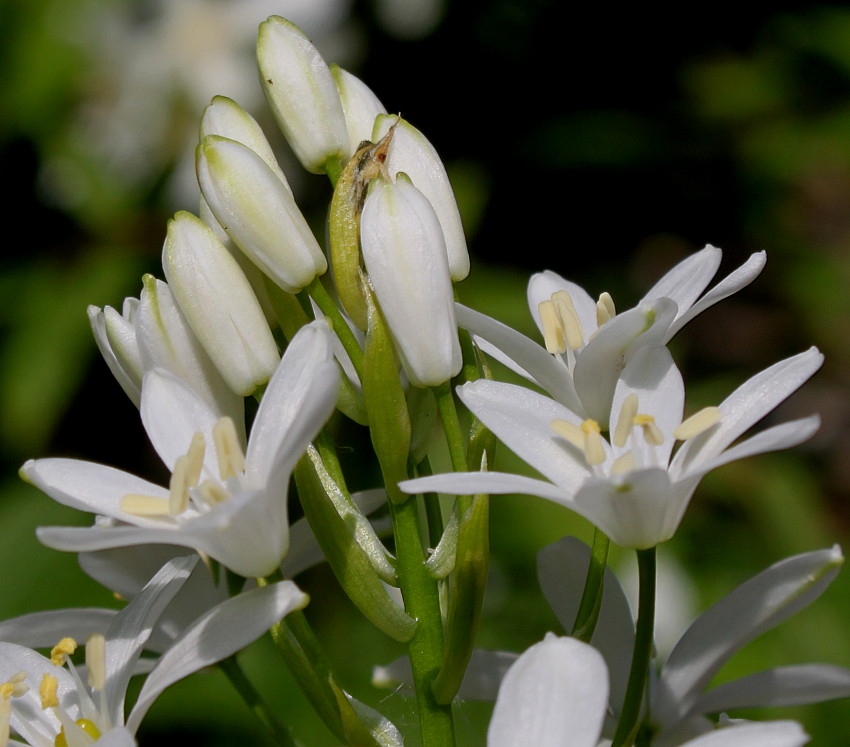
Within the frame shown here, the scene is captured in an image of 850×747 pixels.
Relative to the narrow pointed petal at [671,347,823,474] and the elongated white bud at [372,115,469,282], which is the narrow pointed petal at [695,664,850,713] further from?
the elongated white bud at [372,115,469,282]

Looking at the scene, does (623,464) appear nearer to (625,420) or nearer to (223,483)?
(625,420)

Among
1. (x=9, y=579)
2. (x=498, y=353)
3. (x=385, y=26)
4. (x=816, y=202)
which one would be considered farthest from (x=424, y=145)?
(x=816, y=202)

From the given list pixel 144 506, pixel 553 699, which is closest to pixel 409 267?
pixel 144 506

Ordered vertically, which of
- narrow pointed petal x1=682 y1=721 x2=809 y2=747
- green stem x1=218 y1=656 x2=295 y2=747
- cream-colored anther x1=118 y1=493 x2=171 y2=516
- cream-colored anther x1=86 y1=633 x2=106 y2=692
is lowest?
green stem x1=218 y1=656 x2=295 y2=747

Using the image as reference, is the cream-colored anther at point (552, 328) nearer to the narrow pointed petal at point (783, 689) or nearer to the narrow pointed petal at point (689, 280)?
the narrow pointed petal at point (689, 280)

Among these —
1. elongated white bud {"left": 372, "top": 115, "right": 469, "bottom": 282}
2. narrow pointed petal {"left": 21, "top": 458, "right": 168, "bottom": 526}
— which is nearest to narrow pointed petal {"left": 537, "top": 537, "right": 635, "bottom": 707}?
elongated white bud {"left": 372, "top": 115, "right": 469, "bottom": 282}

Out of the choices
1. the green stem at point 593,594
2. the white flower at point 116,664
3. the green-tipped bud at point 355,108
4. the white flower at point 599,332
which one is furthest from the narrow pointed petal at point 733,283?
the white flower at point 116,664
